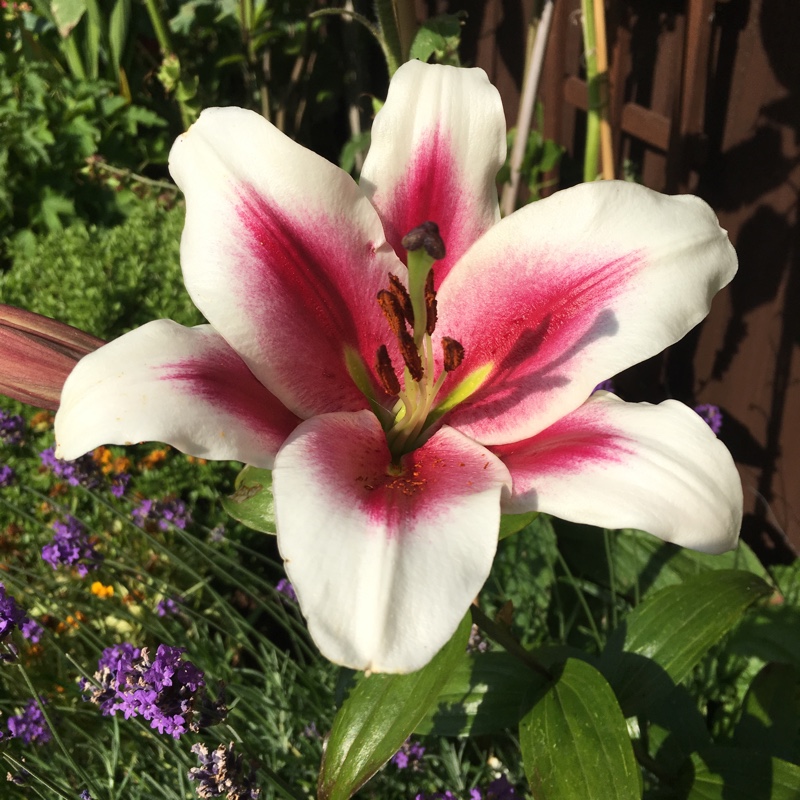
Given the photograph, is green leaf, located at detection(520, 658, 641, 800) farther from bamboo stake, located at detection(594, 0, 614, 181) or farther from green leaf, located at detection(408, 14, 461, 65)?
bamboo stake, located at detection(594, 0, 614, 181)

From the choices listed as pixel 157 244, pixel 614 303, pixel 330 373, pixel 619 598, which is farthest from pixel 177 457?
pixel 614 303

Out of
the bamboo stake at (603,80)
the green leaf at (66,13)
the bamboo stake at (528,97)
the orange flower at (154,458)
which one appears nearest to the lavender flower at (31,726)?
the orange flower at (154,458)

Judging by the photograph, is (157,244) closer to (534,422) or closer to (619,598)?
(619,598)

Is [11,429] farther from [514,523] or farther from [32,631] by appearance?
[514,523]

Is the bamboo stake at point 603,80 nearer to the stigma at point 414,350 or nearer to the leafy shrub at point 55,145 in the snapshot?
the stigma at point 414,350

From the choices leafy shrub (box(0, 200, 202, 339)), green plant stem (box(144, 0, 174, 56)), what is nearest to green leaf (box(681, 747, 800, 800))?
leafy shrub (box(0, 200, 202, 339))
